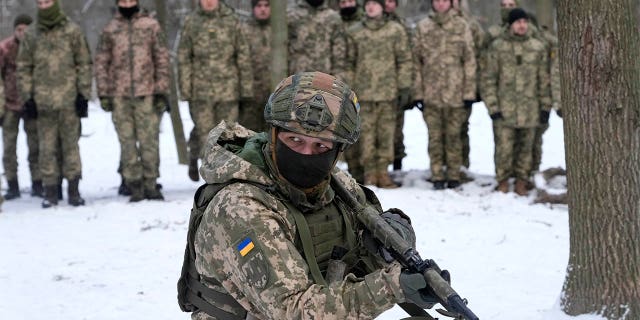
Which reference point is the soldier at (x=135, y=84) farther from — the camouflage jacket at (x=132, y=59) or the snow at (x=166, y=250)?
the snow at (x=166, y=250)

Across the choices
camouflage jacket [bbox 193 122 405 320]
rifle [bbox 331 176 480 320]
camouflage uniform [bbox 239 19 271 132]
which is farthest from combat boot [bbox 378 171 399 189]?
camouflage jacket [bbox 193 122 405 320]

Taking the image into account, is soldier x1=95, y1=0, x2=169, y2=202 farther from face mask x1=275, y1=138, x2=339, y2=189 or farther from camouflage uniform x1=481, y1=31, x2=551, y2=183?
face mask x1=275, y1=138, x2=339, y2=189

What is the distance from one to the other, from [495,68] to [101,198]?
450 cm

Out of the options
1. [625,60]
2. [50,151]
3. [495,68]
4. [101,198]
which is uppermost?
[625,60]

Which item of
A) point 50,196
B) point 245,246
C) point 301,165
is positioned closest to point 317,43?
point 50,196

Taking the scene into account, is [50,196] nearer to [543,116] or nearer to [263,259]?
[543,116]

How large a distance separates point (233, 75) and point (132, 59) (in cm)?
106

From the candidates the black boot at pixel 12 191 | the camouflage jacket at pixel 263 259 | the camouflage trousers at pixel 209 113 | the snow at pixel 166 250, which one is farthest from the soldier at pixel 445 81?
the camouflage jacket at pixel 263 259

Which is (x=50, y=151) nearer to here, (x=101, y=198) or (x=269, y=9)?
(x=101, y=198)

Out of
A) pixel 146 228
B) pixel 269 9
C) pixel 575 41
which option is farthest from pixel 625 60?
pixel 269 9

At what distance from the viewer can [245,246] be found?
2.98m

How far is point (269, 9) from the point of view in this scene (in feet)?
32.3

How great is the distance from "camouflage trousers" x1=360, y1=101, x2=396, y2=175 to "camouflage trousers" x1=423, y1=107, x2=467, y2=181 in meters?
0.42

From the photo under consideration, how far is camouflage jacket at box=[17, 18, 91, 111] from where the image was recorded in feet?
29.9
